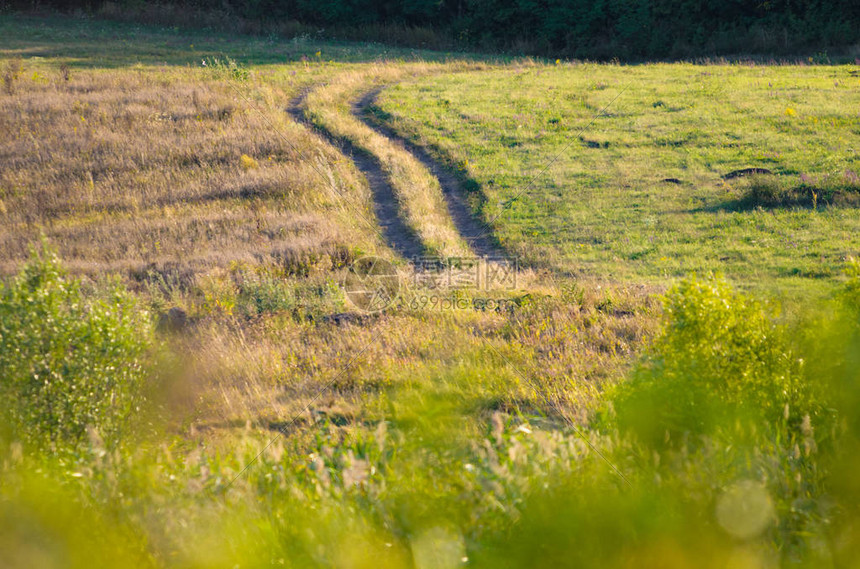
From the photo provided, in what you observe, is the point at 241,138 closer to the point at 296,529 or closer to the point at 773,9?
the point at 296,529

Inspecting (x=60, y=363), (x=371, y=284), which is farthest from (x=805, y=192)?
(x=60, y=363)

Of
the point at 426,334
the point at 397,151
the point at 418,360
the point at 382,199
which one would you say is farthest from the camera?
the point at 397,151

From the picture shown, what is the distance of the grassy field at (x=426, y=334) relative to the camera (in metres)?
3.91

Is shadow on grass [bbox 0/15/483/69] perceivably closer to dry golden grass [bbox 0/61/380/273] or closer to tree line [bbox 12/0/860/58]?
tree line [bbox 12/0/860/58]

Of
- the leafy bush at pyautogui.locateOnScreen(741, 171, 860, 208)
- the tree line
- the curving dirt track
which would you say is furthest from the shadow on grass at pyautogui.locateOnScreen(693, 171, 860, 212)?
the tree line

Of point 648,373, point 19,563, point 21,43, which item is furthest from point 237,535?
point 21,43

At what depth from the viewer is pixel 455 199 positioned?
18.3 metres

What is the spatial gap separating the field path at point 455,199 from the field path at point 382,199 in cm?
141

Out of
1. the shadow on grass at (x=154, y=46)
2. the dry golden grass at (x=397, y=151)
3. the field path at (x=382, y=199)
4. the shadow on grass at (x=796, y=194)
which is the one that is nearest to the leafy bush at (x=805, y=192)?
the shadow on grass at (x=796, y=194)

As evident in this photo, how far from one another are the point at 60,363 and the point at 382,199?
39.4 feet

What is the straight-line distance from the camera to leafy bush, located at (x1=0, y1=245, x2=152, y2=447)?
6.41 meters

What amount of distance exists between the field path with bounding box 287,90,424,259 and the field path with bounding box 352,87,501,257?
141 centimetres

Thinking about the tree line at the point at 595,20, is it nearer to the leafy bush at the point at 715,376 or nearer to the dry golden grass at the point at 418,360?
the dry golden grass at the point at 418,360

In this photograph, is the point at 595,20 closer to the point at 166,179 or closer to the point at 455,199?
the point at 455,199
